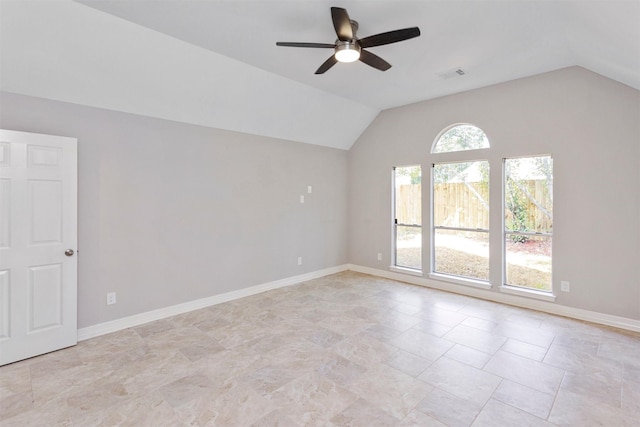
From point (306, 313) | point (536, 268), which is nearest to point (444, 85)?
point (536, 268)

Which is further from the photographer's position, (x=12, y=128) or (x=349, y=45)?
(x=12, y=128)

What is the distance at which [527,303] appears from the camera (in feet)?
13.2

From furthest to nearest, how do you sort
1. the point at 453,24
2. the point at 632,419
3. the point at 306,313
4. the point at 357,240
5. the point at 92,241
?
the point at 357,240, the point at 306,313, the point at 92,241, the point at 453,24, the point at 632,419

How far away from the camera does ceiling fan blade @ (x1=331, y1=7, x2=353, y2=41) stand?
83.7 inches

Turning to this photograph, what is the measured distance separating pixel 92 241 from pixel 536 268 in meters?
5.42

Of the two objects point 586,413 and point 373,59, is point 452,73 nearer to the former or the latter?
point 373,59

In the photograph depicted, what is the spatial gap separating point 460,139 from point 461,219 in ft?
4.09

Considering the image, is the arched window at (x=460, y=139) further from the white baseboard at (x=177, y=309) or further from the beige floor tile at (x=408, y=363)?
the beige floor tile at (x=408, y=363)

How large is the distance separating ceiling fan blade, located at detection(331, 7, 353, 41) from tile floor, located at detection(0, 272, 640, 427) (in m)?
2.77

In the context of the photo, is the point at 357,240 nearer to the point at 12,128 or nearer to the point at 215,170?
the point at 215,170

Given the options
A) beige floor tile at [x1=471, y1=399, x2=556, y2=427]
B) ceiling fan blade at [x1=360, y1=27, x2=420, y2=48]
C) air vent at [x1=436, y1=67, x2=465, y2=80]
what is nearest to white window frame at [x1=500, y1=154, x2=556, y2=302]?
air vent at [x1=436, y1=67, x2=465, y2=80]

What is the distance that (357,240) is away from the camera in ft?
20.0

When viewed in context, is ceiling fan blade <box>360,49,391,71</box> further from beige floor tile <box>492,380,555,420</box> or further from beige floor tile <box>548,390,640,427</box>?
beige floor tile <box>548,390,640,427</box>

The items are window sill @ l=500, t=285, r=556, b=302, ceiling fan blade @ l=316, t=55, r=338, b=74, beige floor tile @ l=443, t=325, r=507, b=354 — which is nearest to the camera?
ceiling fan blade @ l=316, t=55, r=338, b=74
